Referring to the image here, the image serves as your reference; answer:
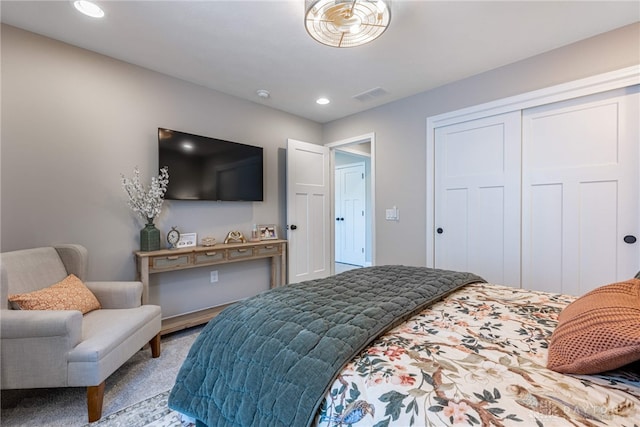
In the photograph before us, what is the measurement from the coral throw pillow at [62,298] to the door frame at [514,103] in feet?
10.0

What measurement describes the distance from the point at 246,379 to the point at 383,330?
1.66 feet

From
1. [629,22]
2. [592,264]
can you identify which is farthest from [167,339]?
[629,22]

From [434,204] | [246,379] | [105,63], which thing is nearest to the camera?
[246,379]

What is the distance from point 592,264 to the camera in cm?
223

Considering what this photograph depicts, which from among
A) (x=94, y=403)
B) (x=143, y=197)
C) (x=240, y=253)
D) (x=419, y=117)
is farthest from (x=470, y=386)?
(x=419, y=117)

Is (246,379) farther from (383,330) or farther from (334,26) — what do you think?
(334,26)

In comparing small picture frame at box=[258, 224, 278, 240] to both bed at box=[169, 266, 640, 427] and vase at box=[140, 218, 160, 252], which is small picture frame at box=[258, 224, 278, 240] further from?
bed at box=[169, 266, 640, 427]

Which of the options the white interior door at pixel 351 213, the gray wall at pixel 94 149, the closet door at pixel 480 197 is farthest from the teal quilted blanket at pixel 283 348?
the white interior door at pixel 351 213

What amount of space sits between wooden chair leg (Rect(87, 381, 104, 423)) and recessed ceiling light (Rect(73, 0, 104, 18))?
2.32 metres

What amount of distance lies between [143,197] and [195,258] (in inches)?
28.2

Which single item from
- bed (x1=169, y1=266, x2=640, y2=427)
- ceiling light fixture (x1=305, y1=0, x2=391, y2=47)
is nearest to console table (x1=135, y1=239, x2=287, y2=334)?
bed (x1=169, y1=266, x2=640, y2=427)

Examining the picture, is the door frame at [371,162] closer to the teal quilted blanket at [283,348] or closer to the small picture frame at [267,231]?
the small picture frame at [267,231]

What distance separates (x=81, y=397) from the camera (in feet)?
5.65

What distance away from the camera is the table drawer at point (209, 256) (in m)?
2.71
